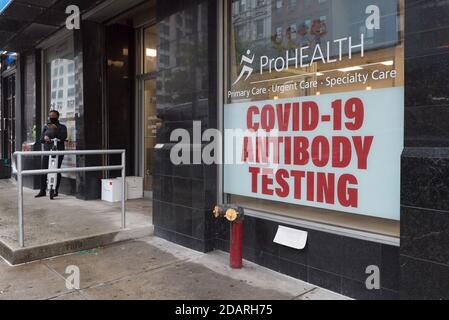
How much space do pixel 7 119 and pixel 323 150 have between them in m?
12.1

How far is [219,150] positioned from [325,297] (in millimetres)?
1968

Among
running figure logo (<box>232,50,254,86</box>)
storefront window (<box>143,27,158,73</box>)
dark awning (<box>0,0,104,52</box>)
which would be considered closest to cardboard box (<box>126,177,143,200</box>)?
storefront window (<box>143,27,158,73</box>)

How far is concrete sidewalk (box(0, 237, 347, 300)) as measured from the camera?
11.1 feet

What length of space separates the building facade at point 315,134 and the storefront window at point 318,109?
11 millimetres

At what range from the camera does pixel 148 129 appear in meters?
7.69

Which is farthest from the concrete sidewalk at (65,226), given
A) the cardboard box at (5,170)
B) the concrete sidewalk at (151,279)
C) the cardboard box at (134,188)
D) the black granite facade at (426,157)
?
the cardboard box at (5,170)

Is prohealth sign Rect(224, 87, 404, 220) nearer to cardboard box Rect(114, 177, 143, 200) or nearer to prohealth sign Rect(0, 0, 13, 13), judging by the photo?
cardboard box Rect(114, 177, 143, 200)

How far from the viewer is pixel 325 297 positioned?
11.0 feet

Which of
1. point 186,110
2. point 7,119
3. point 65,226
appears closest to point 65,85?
point 65,226

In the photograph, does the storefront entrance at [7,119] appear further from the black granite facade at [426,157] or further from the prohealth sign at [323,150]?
the black granite facade at [426,157]

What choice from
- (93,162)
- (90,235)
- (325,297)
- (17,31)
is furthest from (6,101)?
(325,297)

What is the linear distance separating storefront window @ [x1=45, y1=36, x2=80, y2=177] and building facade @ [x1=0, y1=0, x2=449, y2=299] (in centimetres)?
211

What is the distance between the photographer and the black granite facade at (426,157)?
262 cm

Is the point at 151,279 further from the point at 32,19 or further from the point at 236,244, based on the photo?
the point at 32,19
